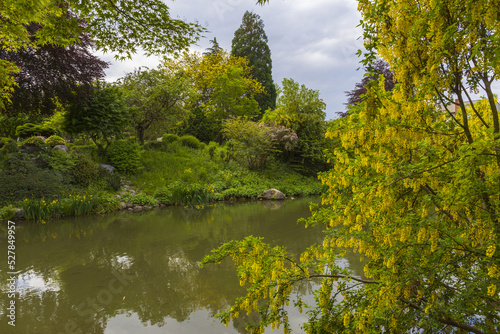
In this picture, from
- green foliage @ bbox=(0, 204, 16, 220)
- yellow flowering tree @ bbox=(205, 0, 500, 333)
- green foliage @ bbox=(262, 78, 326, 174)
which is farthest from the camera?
green foliage @ bbox=(262, 78, 326, 174)

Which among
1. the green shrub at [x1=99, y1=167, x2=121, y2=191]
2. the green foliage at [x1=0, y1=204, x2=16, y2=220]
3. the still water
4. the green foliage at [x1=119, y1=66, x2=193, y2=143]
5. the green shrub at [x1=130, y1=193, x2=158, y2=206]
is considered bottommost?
the still water

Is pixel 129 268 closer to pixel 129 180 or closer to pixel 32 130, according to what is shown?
pixel 129 180

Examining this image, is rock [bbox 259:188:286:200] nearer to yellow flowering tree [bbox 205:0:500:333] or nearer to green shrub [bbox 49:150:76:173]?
green shrub [bbox 49:150:76:173]

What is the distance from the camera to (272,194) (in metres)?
15.2

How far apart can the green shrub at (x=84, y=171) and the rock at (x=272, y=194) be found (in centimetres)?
751

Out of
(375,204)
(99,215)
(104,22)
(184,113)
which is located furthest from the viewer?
(184,113)

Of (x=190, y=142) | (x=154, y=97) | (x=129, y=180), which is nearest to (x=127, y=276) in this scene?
(x=129, y=180)

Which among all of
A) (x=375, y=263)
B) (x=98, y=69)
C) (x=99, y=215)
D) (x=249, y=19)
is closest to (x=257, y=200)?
(x=99, y=215)

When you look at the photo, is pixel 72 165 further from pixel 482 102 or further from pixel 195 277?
pixel 482 102

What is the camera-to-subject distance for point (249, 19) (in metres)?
32.3

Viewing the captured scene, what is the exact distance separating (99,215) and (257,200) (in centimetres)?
696

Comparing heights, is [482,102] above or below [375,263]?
above

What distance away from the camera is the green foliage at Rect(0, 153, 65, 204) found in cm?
985

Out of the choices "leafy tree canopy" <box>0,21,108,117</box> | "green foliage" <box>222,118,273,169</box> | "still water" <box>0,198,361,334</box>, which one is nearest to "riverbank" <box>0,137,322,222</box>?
"green foliage" <box>222,118,273,169</box>
